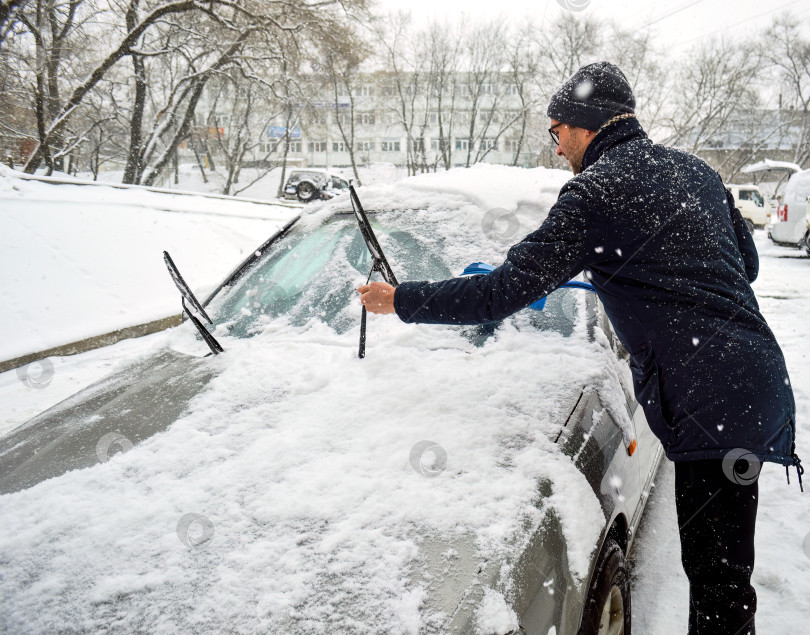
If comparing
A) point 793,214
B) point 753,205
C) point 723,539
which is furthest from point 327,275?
point 753,205

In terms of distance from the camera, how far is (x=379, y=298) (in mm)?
1766

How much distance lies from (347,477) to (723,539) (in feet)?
3.45

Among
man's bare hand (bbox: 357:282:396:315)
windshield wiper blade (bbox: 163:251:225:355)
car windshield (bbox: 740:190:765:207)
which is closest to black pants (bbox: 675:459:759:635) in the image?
man's bare hand (bbox: 357:282:396:315)

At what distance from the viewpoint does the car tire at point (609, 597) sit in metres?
1.44

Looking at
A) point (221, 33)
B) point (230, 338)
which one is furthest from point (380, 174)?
point (230, 338)

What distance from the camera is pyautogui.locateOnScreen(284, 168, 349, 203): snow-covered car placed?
85.5 ft

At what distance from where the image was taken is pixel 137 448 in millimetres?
1668

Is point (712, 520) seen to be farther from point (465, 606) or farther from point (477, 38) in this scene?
point (477, 38)

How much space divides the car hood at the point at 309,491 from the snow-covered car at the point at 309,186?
24.6 m

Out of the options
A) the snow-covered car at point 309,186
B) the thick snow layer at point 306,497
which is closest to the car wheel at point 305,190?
the snow-covered car at point 309,186

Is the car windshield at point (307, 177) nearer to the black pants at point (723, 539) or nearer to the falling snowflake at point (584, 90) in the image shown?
the falling snowflake at point (584, 90)

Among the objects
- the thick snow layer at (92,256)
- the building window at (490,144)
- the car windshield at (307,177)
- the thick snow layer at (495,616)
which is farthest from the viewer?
the building window at (490,144)

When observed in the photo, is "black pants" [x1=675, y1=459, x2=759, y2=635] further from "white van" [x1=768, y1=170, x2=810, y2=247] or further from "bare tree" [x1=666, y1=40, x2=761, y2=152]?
"bare tree" [x1=666, y1=40, x2=761, y2=152]

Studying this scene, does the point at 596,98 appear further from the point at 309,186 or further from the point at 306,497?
the point at 309,186
